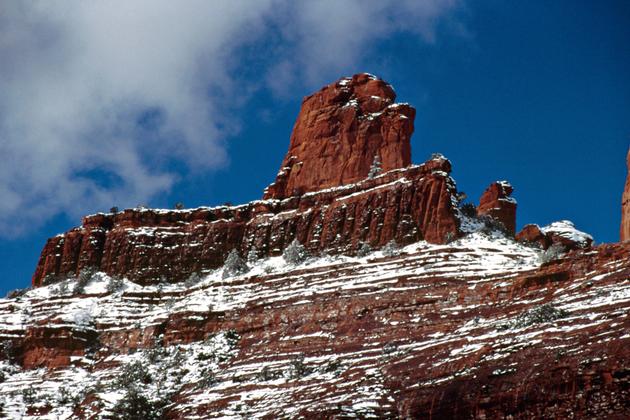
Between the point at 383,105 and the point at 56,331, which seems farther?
the point at 383,105

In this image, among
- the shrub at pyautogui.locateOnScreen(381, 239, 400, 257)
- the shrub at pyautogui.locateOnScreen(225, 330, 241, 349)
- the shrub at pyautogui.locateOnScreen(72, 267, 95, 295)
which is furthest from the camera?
the shrub at pyautogui.locateOnScreen(72, 267, 95, 295)

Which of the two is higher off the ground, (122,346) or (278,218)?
(278,218)

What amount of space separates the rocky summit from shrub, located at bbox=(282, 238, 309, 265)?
19 centimetres

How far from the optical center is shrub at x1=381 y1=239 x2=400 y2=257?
9747 centimetres

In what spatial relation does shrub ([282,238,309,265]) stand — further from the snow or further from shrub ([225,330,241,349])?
the snow

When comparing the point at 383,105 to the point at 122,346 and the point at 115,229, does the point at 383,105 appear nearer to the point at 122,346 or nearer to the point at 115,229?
the point at 115,229

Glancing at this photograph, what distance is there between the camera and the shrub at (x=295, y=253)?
104m

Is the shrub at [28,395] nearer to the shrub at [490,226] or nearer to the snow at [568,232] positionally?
the shrub at [490,226]

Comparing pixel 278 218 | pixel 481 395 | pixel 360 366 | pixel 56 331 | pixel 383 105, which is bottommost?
pixel 481 395

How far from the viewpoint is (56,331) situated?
101250mm

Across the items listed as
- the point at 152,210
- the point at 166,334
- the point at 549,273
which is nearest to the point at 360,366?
the point at 549,273

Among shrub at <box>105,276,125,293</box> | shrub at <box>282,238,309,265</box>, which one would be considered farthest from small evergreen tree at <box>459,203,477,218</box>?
shrub at <box>105,276,125,293</box>

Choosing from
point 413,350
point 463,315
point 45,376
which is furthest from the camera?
point 45,376

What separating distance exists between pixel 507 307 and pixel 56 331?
41.6 m
